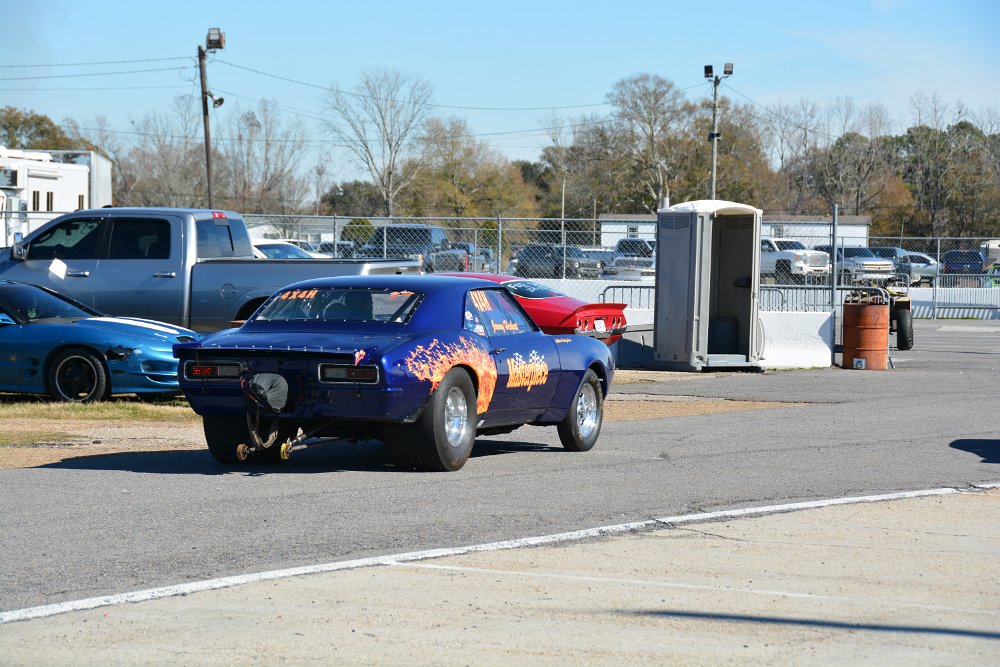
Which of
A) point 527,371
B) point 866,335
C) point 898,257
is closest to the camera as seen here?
point 527,371

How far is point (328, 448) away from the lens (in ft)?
35.3

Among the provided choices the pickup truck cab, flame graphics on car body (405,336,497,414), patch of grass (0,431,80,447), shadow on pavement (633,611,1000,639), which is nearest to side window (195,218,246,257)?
patch of grass (0,431,80,447)

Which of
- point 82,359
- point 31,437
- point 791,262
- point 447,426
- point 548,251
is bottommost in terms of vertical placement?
point 31,437

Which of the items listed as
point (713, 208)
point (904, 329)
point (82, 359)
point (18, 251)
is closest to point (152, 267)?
point (18, 251)

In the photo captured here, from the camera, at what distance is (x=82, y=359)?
13.2 meters

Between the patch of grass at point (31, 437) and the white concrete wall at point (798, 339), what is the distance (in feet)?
41.4

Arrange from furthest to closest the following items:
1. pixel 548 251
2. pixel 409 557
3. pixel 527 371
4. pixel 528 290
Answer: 1. pixel 548 251
2. pixel 528 290
3. pixel 527 371
4. pixel 409 557

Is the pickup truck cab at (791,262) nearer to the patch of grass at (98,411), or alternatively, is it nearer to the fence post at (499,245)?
the fence post at (499,245)

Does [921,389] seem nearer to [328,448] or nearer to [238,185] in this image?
[328,448]

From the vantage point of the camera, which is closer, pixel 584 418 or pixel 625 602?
pixel 625 602

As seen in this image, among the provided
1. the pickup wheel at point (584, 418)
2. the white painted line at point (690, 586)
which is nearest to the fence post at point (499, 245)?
the pickup wheel at point (584, 418)

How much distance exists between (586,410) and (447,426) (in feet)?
7.18

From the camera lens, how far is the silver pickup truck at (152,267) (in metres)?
15.1

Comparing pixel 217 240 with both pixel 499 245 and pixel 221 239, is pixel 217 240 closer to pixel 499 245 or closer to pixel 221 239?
pixel 221 239
